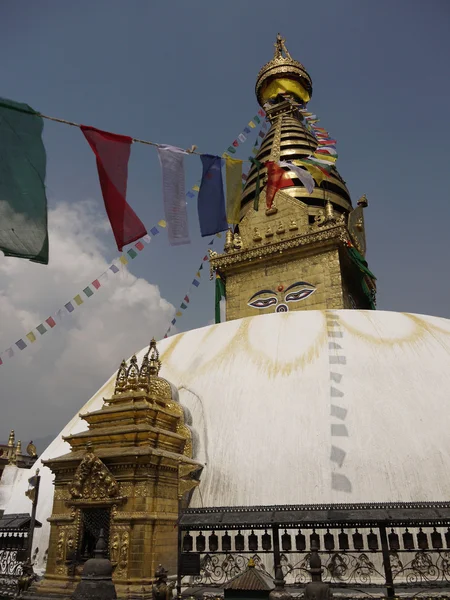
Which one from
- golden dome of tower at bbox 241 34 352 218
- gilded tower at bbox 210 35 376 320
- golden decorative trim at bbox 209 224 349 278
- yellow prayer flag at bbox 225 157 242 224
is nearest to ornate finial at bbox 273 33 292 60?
golden dome of tower at bbox 241 34 352 218

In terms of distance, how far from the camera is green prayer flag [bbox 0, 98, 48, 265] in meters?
6.05

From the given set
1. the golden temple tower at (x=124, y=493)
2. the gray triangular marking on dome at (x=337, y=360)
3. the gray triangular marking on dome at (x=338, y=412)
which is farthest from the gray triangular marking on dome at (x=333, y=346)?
the golden temple tower at (x=124, y=493)

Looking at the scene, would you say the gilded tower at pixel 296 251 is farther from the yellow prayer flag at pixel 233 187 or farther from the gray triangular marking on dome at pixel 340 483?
the gray triangular marking on dome at pixel 340 483

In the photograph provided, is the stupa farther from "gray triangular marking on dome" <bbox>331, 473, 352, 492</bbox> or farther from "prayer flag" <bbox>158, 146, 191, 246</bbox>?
"prayer flag" <bbox>158, 146, 191, 246</bbox>

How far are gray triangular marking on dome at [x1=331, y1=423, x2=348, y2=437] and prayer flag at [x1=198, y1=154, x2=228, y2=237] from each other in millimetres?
4208

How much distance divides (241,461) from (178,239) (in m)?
4.00

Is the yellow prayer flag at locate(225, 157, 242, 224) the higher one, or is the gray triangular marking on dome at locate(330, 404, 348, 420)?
the yellow prayer flag at locate(225, 157, 242, 224)

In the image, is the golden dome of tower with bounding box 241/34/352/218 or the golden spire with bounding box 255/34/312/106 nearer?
the golden dome of tower with bounding box 241/34/352/218

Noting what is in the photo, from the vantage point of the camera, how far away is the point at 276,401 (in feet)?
29.2

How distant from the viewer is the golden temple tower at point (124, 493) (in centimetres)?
713

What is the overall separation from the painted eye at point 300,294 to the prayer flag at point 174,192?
10962mm

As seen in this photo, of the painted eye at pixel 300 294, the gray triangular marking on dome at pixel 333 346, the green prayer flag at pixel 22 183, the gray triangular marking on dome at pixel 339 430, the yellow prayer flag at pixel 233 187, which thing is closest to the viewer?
the green prayer flag at pixel 22 183

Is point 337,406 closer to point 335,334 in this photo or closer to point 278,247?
point 335,334

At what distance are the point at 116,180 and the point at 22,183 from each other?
144 centimetres
